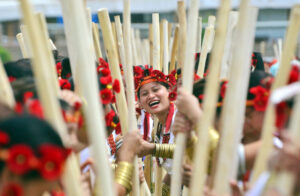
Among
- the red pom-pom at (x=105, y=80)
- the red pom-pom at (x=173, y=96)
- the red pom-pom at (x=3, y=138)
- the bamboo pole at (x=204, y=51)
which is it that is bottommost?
the red pom-pom at (x=173, y=96)

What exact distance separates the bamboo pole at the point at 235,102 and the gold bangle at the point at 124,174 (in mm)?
525

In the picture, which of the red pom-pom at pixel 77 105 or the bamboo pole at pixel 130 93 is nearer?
the red pom-pom at pixel 77 105

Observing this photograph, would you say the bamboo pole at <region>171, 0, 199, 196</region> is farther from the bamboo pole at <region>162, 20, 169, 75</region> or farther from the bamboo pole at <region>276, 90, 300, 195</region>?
the bamboo pole at <region>162, 20, 169, 75</region>

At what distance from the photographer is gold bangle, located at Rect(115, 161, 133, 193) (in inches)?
60.7

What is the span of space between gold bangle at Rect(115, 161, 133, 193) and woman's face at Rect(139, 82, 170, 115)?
1122mm

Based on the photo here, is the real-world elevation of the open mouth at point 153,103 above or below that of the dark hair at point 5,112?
below

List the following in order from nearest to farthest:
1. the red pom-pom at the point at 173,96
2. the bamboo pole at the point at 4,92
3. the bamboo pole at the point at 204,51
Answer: the bamboo pole at the point at 4,92 < the bamboo pole at the point at 204,51 < the red pom-pom at the point at 173,96

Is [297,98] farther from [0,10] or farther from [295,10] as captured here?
[0,10]

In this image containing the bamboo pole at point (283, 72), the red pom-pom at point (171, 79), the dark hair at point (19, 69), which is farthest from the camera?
the red pom-pom at point (171, 79)

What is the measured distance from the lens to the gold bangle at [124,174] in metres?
1.54

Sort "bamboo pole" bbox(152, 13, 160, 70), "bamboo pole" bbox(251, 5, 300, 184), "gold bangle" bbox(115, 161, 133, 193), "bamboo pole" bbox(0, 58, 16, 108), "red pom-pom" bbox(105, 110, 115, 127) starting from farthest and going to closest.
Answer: "bamboo pole" bbox(152, 13, 160, 70) < "red pom-pom" bbox(105, 110, 115, 127) < "gold bangle" bbox(115, 161, 133, 193) < "bamboo pole" bbox(0, 58, 16, 108) < "bamboo pole" bbox(251, 5, 300, 184)

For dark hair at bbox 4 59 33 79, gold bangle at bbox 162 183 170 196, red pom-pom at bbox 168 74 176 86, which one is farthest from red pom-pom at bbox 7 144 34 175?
gold bangle at bbox 162 183 170 196

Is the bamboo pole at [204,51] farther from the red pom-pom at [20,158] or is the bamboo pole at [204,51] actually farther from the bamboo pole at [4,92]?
the red pom-pom at [20,158]

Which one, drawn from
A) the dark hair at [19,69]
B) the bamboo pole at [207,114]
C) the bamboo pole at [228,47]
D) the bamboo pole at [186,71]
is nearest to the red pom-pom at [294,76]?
the bamboo pole at [207,114]
